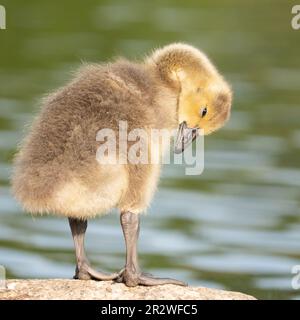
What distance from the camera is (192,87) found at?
6.89 m

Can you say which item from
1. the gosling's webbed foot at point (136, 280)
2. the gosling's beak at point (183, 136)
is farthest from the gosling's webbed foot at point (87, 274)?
the gosling's beak at point (183, 136)

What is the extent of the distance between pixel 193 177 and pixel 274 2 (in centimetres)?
767

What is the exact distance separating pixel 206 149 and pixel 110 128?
14.9 ft

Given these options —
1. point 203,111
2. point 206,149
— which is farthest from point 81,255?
point 206,149

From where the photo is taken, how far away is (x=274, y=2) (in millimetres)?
17562

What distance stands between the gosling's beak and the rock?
813mm

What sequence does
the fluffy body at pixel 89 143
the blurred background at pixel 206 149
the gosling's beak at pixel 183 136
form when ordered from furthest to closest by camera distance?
the blurred background at pixel 206 149 < the gosling's beak at pixel 183 136 < the fluffy body at pixel 89 143

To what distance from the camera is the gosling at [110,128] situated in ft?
20.6

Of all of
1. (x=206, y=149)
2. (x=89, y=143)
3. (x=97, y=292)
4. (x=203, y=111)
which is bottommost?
(x=97, y=292)

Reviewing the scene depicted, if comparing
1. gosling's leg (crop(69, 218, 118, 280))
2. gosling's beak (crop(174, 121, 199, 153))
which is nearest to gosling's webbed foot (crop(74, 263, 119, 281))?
gosling's leg (crop(69, 218, 118, 280))

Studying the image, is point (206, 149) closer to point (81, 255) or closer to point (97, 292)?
point (81, 255)

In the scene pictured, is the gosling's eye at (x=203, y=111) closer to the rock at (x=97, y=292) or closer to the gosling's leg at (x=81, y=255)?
the gosling's leg at (x=81, y=255)

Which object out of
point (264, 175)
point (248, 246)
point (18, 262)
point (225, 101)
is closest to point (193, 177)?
point (264, 175)

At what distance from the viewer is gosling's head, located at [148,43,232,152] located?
6.90 meters
